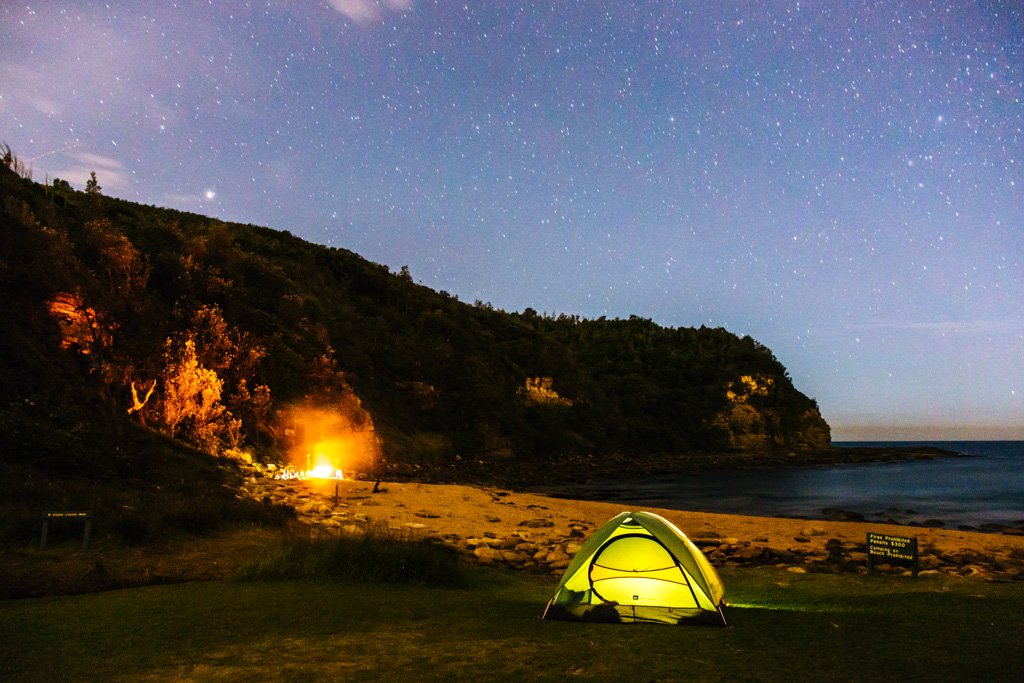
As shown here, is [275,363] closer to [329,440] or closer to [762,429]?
[329,440]

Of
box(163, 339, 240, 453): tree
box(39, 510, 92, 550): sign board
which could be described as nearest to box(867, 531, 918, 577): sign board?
box(39, 510, 92, 550): sign board

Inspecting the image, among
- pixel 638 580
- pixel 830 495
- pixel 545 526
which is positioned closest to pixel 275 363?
pixel 545 526

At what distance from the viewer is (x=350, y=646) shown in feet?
21.6

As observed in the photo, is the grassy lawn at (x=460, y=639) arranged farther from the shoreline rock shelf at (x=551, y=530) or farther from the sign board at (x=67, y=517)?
the shoreline rock shelf at (x=551, y=530)

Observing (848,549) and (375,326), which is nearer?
(848,549)

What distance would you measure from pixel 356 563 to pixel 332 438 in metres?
24.3

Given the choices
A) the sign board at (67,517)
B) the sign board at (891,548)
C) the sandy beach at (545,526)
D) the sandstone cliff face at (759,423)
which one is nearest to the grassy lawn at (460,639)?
the sign board at (891,548)

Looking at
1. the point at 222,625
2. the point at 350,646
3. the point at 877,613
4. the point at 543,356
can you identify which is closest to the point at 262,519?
the point at 222,625

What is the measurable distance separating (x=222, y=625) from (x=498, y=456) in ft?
143

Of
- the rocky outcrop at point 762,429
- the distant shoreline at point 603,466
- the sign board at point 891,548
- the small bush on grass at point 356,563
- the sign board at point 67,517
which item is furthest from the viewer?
the rocky outcrop at point 762,429

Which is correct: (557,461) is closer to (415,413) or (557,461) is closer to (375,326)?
(415,413)

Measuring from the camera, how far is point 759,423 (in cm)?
8725

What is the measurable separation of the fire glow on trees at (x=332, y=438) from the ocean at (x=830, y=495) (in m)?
11.0

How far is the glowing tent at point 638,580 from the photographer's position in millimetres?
8133
